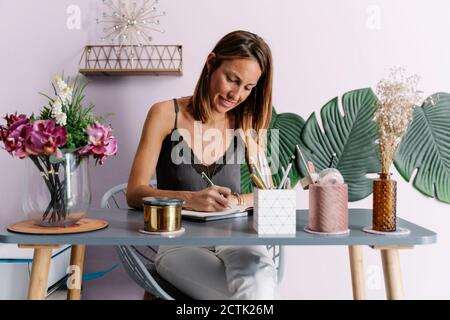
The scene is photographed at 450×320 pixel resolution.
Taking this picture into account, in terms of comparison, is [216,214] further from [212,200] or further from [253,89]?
[253,89]

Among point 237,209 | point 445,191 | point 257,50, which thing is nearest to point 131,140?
point 257,50

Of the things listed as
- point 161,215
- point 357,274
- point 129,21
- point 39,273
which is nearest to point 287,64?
point 129,21

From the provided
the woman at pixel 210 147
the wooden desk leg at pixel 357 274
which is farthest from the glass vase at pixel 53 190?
the wooden desk leg at pixel 357 274

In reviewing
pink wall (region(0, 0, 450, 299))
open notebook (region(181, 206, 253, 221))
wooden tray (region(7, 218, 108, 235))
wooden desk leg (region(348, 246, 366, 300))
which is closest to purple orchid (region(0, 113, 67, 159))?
wooden tray (region(7, 218, 108, 235))

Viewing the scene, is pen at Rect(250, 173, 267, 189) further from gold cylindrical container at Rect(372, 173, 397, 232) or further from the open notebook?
gold cylindrical container at Rect(372, 173, 397, 232)

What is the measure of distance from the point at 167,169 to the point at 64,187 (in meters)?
0.54

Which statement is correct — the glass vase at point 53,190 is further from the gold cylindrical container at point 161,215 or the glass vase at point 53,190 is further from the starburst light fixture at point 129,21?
the starburst light fixture at point 129,21

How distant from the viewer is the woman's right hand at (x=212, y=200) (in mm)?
1145

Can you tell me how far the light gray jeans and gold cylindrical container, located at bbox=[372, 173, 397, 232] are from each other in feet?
0.95

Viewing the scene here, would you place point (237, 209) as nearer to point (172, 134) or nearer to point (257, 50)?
point (172, 134)

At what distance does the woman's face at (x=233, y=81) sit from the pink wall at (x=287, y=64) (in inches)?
17.7

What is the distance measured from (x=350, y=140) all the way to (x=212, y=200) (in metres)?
1.04

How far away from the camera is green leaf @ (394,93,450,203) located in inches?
77.7

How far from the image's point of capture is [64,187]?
1004 mm
